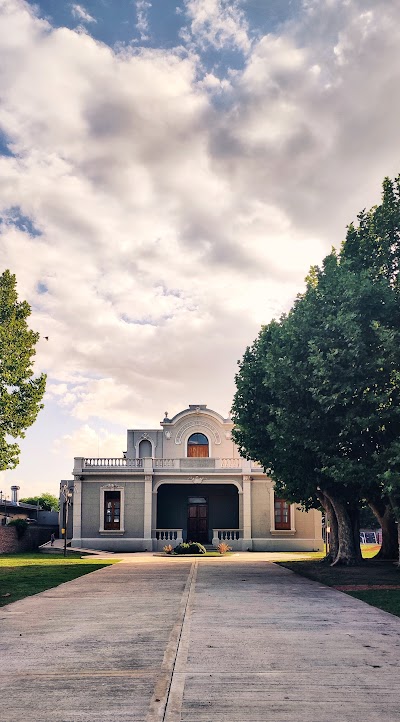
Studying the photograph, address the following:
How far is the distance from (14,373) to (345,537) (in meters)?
14.9

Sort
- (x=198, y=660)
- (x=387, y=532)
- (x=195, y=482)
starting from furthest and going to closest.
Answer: (x=195, y=482) < (x=387, y=532) < (x=198, y=660)

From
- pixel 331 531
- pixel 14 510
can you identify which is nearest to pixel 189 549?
pixel 331 531

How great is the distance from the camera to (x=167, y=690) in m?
6.00

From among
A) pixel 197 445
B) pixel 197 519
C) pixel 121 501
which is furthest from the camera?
pixel 197 445

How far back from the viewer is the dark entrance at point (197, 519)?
1644 inches

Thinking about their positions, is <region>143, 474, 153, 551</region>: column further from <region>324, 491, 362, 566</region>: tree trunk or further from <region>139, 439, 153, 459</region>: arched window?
<region>324, 491, 362, 566</region>: tree trunk

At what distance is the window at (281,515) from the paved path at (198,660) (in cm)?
2543

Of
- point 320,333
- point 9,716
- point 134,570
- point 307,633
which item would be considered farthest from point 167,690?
point 134,570

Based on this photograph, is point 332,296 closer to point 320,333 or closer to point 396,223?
point 320,333

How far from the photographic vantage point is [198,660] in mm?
7328

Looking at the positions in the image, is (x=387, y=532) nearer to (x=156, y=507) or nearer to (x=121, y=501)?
(x=156, y=507)

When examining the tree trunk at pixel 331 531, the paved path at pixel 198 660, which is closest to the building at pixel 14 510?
the tree trunk at pixel 331 531

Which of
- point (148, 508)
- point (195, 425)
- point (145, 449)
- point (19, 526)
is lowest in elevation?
point (19, 526)

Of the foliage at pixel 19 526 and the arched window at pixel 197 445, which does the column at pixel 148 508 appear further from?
the foliage at pixel 19 526
